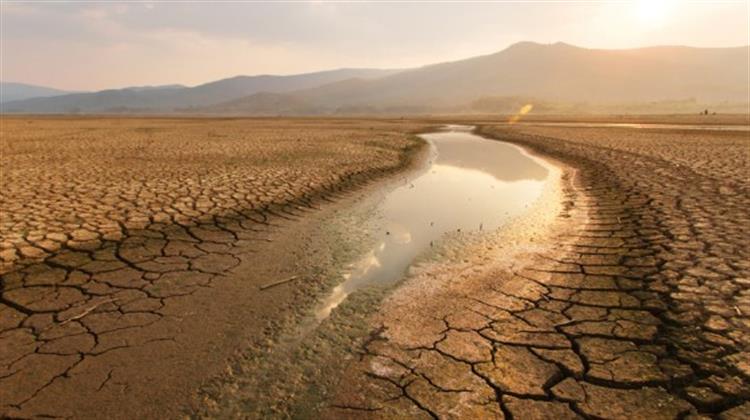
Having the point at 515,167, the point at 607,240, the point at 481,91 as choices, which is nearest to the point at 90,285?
the point at 607,240

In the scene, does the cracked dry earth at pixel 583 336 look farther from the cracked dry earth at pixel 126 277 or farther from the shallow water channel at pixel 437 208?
the cracked dry earth at pixel 126 277

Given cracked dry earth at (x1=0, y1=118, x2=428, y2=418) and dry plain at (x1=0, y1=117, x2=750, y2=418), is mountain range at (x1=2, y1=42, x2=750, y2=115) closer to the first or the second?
cracked dry earth at (x1=0, y1=118, x2=428, y2=418)

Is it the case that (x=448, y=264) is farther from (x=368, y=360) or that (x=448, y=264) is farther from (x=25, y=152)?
(x=25, y=152)

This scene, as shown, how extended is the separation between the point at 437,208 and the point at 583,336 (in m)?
4.69

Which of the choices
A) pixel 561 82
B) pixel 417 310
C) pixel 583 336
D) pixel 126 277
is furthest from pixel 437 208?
pixel 561 82

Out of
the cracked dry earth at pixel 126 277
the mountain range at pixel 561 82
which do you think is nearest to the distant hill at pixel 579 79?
the mountain range at pixel 561 82

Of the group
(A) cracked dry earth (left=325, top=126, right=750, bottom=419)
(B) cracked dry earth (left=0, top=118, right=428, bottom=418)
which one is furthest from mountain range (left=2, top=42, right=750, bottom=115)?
(A) cracked dry earth (left=325, top=126, right=750, bottom=419)

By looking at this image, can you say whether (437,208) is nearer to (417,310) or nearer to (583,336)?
(417,310)

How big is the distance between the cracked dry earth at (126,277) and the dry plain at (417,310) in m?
0.02

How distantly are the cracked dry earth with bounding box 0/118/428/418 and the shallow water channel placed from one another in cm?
105

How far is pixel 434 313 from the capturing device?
3617mm

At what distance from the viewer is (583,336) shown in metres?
3.10

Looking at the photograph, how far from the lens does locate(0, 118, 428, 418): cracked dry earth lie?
2.65 metres

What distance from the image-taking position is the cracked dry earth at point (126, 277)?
265 centimetres
